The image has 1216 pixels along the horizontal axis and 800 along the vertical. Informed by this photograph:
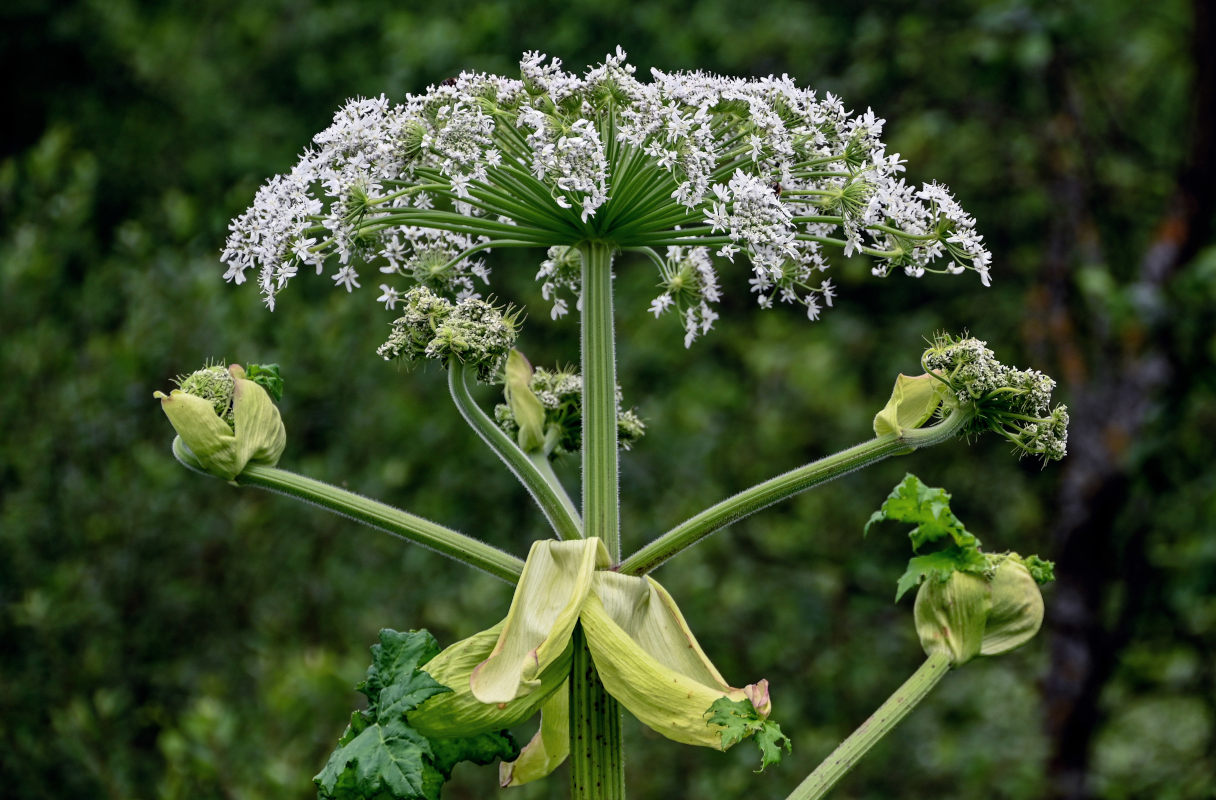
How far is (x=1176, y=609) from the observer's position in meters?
5.06

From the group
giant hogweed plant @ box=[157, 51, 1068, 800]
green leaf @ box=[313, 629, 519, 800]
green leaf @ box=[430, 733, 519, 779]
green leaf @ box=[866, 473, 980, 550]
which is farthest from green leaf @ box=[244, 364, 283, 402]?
green leaf @ box=[866, 473, 980, 550]

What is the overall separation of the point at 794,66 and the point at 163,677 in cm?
448

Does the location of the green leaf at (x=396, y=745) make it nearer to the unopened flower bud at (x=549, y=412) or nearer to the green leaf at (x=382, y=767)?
the green leaf at (x=382, y=767)

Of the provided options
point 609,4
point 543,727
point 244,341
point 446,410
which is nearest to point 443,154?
point 543,727

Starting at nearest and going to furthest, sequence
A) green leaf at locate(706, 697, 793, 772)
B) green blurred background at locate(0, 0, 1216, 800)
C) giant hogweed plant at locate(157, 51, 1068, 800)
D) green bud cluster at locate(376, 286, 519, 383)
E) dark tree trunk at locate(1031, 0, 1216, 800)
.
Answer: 1. green leaf at locate(706, 697, 793, 772)
2. giant hogweed plant at locate(157, 51, 1068, 800)
3. green bud cluster at locate(376, 286, 519, 383)
4. green blurred background at locate(0, 0, 1216, 800)
5. dark tree trunk at locate(1031, 0, 1216, 800)

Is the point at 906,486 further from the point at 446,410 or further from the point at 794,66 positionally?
the point at 794,66

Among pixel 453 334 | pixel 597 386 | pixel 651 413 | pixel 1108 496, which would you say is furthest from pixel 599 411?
pixel 651 413

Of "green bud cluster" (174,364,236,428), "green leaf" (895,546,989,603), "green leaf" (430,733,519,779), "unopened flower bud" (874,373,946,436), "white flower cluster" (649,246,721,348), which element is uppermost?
"white flower cluster" (649,246,721,348)

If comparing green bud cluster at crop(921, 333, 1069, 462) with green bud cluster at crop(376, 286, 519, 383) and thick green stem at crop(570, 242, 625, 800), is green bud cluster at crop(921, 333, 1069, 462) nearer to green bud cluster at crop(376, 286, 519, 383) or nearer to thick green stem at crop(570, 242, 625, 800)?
thick green stem at crop(570, 242, 625, 800)

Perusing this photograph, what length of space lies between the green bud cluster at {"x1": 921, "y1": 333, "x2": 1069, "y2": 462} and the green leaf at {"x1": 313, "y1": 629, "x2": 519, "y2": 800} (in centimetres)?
74

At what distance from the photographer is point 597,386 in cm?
159

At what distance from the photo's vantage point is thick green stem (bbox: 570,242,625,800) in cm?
152

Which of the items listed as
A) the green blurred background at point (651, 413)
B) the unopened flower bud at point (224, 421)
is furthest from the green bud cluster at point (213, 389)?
the green blurred background at point (651, 413)

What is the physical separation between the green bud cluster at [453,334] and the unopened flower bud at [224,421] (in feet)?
0.59
